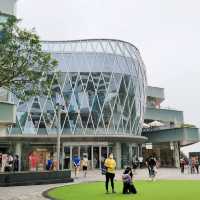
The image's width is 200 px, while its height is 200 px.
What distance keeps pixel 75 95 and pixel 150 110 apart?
19720 millimetres

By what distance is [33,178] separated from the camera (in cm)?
2200

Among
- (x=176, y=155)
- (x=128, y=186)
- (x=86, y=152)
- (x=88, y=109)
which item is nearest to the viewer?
(x=128, y=186)

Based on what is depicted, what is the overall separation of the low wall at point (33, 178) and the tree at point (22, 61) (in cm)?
622

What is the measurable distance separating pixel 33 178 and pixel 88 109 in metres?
21.3

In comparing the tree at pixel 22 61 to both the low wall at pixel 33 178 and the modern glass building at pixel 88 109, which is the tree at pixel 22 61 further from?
the modern glass building at pixel 88 109

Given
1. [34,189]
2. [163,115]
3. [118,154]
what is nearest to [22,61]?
[34,189]

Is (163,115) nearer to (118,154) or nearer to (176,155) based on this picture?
(176,155)

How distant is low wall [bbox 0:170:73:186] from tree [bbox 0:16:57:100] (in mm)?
6217

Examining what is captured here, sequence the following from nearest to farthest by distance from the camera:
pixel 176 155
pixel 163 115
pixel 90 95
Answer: pixel 90 95 < pixel 176 155 < pixel 163 115

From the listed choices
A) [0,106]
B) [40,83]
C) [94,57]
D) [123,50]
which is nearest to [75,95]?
[94,57]

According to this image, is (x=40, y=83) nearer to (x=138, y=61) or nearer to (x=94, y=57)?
(x=94, y=57)

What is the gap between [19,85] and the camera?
1688cm

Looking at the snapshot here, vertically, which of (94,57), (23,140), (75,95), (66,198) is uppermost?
(94,57)

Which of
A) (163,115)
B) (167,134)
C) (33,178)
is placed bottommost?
(33,178)
